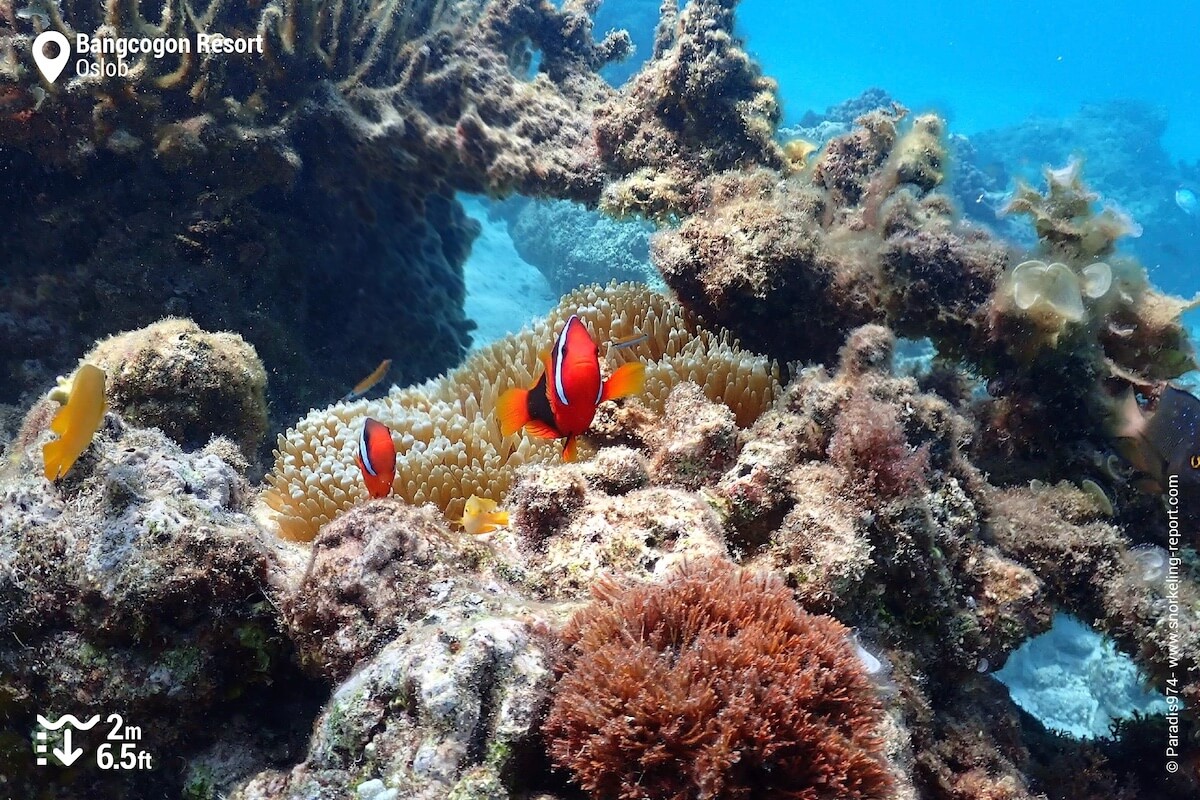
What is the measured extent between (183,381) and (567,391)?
8.68 feet

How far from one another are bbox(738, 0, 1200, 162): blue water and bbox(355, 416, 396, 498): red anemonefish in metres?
57.6

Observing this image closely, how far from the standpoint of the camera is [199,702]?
88.6 inches

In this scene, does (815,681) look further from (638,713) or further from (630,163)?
(630,163)

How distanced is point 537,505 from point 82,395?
1652mm

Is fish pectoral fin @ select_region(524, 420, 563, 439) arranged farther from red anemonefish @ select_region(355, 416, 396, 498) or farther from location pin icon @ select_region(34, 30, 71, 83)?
location pin icon @ select_region(34, 30, 71, 83)

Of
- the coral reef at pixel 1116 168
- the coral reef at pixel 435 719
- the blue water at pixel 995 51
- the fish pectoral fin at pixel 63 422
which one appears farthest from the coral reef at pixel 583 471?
the blue water at pixel 995 51

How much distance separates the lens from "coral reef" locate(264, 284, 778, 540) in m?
3.26

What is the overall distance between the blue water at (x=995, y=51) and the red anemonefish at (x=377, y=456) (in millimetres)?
57563

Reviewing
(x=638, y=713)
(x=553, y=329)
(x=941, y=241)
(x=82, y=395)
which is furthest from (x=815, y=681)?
(x=941, y=241)

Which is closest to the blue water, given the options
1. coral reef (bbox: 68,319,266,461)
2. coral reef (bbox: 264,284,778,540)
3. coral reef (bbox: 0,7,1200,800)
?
coral reef (bbox: 0,7,1200,800)

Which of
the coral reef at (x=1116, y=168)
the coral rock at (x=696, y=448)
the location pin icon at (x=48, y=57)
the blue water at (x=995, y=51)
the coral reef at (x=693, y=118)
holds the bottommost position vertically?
the coral rock at (x=696, y=448)

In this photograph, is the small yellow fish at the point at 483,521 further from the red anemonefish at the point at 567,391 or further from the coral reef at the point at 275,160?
the coral reef at the point at 275,160

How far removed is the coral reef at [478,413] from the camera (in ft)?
10.7

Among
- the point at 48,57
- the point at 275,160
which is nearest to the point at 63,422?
the point at 275,160
